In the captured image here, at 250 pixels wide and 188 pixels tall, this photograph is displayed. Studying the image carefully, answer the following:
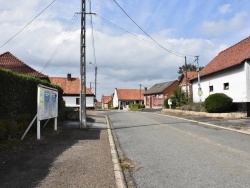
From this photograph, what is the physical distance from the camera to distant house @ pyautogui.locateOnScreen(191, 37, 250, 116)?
25413mm

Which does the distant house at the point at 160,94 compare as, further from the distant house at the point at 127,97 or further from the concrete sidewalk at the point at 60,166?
the concrete sidewalk at the point at 60,166

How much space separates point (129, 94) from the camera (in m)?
99.8

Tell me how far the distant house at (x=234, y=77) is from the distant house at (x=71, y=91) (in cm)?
3358

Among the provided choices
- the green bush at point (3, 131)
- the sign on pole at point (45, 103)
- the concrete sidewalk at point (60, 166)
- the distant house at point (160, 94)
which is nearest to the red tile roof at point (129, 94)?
the distant house at point (160, 94)

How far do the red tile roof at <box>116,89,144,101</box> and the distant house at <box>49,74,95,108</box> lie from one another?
30.7 metres

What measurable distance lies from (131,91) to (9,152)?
3633 inches

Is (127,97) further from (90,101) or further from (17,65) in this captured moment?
(17,65)

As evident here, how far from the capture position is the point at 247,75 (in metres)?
25.2

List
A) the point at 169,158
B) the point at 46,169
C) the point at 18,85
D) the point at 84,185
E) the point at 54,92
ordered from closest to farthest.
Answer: the point at 84,185 → the point at 46,169 → the point at 169,158 → the point at 18,85 → the point at 54,92

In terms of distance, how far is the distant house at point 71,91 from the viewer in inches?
2493

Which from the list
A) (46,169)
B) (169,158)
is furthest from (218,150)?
(46,169)

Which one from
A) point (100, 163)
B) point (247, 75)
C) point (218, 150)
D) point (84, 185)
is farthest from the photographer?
point (247, 75)

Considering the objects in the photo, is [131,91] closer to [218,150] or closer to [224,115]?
[224,115]

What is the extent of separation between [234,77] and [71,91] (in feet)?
136
